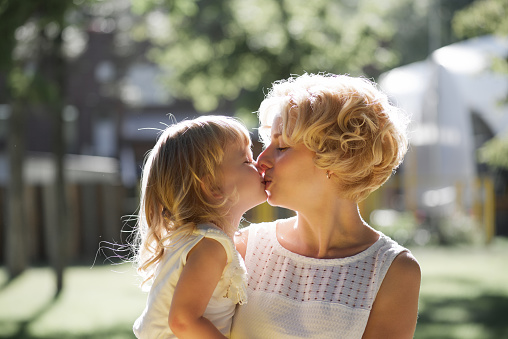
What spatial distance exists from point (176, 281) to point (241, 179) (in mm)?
355

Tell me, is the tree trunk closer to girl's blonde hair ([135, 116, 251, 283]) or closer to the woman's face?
girl's blonde hair ([135, 116, 251, 283])

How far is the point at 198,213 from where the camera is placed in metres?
2.21

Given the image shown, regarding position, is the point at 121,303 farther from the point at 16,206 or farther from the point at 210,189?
the point at 210,189

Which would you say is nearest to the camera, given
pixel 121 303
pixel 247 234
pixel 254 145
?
pixel 247 234

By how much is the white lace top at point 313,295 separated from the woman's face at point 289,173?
0.19 m

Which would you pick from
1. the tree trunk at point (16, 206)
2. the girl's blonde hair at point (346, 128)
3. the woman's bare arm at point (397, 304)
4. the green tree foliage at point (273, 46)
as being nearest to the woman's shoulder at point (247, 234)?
the girl's blonde hair at point (346, 128)

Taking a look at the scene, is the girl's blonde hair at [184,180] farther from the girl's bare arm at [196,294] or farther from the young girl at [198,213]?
the girl's bare arm at [196,294]

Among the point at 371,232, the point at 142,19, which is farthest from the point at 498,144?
the point at 142,19

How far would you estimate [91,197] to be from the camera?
14.9 meters

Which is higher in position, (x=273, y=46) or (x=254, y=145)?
(x=273, y=46)

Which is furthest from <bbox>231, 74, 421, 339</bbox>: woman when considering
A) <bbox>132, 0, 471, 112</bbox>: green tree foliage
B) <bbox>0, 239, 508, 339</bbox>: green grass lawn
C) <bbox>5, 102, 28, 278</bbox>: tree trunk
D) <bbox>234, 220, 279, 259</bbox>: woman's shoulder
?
<bbox>5, 102, 28, 278</bbox>: tree trunk

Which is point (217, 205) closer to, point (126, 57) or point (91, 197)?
point (91, 197)

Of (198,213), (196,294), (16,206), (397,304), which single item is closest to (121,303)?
(16,206)

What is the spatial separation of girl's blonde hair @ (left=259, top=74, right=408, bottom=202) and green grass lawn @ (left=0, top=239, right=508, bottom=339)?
352 centimetres
